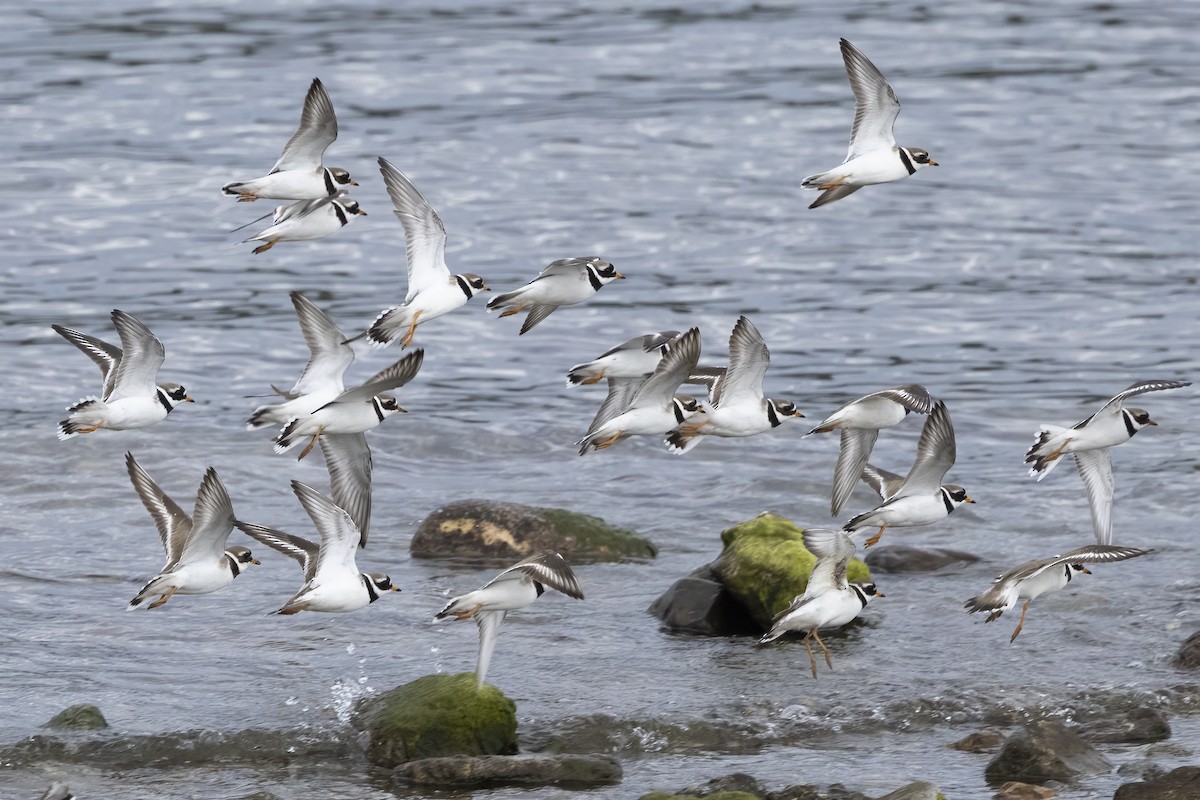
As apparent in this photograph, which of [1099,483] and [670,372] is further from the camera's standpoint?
[1099,483]

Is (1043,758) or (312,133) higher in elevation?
(312,133)

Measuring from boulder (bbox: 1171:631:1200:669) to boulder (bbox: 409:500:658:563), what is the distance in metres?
5.32

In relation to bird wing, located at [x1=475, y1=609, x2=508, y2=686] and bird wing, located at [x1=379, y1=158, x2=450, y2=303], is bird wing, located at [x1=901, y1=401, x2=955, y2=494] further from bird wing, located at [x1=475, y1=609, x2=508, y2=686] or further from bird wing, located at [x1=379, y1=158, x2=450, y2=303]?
bird wing, located at [x1=379, y1=158, x2=450, y2=303]

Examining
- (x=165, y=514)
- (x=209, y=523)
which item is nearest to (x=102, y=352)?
(x=165, y=514)

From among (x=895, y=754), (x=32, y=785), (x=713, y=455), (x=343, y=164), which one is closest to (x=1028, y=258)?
(x=713, y=455)

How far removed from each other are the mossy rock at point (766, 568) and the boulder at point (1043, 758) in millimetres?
2892

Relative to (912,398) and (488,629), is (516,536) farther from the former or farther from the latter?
(912,398)

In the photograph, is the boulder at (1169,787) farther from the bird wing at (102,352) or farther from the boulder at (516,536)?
the bird wing at (102,352)

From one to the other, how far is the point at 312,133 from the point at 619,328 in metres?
12.6

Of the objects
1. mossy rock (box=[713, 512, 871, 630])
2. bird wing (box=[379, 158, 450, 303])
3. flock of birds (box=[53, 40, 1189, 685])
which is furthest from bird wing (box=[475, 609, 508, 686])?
mossy rock (box=[713, 512, 871, 630])

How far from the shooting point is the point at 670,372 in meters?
13.8

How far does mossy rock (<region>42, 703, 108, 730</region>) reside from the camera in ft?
42.5

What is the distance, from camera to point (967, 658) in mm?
14852

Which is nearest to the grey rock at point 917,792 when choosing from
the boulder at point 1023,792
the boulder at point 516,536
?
the boulder at point 1023,792
